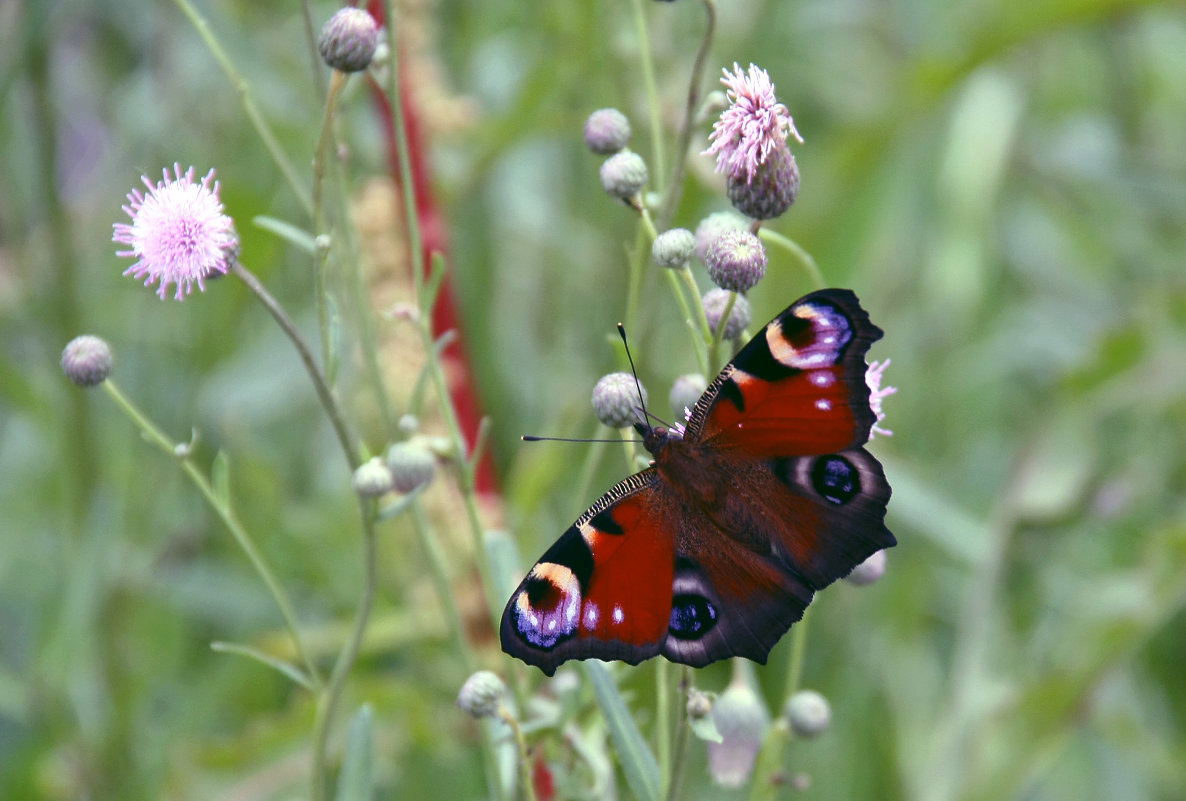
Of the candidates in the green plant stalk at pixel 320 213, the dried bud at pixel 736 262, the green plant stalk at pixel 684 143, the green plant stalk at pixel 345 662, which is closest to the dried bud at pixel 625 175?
the green plant stalk at pixel 684 143

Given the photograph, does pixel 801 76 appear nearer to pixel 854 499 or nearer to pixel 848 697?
pixel 848 697

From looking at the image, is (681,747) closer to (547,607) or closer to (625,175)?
(547,607)

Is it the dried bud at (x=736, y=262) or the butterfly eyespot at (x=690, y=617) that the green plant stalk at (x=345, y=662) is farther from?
the dried bud at (x=736, y=262)

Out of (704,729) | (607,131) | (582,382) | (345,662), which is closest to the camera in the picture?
(704,729)

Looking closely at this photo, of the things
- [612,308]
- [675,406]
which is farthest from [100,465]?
[675,406]

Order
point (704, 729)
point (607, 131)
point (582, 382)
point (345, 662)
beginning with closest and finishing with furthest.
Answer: point (704, 729) → point (345, 662) → point (607, 131) → point (582, 382)

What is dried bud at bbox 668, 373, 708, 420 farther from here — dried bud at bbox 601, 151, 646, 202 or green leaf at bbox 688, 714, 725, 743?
green leaf at bbox 688, 714, 725, 743

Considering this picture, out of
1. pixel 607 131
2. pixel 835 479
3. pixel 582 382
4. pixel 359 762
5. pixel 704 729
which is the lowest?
pixel 704 729

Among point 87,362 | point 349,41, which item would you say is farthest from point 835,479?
point 87,362
